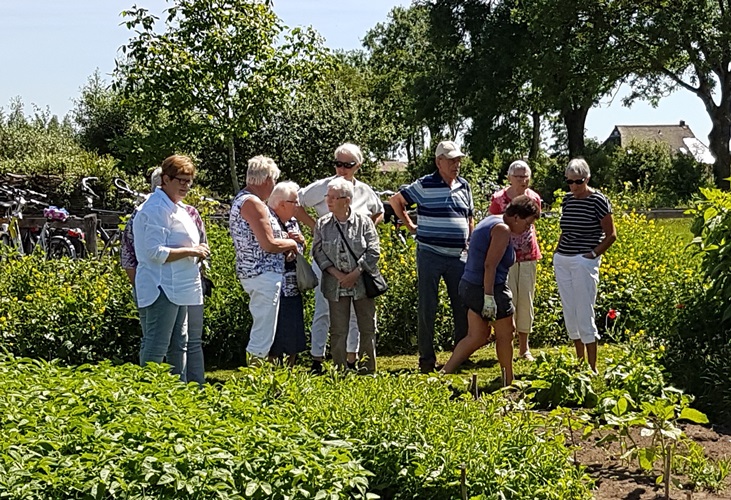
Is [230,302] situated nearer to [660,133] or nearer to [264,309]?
[264,309]

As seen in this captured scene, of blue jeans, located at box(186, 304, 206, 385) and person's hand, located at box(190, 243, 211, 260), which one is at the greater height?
person's hand, located at box(190, 243, 211, 260)

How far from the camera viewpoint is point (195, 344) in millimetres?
6355

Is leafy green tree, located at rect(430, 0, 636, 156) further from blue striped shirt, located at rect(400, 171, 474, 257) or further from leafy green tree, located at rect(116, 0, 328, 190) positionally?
blue striped shirt, located at rect(400, 171, 474, 257)

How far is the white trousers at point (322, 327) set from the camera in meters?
7.08

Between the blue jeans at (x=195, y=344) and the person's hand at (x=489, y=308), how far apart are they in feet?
6.38

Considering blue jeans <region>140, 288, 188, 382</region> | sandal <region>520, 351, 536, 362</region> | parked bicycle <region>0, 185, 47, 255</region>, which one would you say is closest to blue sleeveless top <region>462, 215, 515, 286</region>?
sandal <region>520, 351, 536, 362</region>

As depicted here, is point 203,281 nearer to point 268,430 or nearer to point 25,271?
point 25,271

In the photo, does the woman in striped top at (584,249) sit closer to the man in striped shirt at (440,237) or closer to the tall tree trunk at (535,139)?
the man in striped shirt at (440,237)

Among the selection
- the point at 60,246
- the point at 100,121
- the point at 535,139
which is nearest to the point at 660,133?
the point at 535,139

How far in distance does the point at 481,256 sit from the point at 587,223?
113 cm

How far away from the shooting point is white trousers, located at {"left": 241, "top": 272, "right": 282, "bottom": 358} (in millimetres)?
6379

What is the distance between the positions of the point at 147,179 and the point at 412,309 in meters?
16.1

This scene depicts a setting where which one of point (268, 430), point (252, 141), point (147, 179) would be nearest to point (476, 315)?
point (268, 430)

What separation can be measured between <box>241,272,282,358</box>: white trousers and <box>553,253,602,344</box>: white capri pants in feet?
7.45
